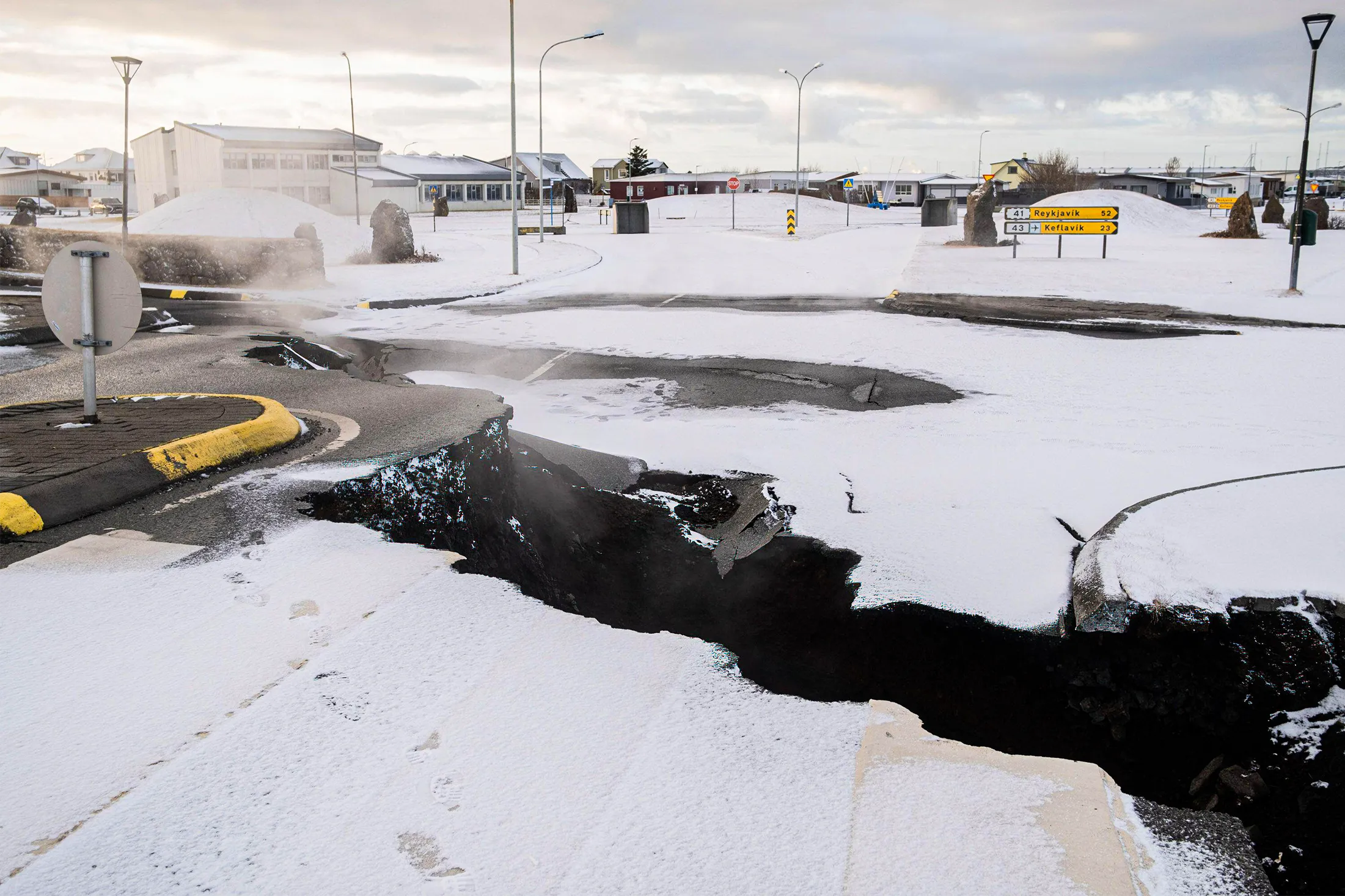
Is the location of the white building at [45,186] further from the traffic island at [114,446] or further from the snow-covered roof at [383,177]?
the traffic island at [114,446]

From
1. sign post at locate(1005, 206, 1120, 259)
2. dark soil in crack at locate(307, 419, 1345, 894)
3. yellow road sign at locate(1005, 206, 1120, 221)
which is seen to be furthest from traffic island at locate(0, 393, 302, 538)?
yellow road sign at locate(1005, 206, 1120, 221)

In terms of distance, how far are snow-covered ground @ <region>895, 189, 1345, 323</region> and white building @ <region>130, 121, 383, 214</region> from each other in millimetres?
50799

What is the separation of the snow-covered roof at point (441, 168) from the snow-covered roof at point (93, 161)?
166 ft

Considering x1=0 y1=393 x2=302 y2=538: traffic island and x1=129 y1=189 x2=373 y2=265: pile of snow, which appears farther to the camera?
x1=129 y1=189 x2=373 y2=265: pile of snow

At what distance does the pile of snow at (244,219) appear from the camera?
31.1 meters

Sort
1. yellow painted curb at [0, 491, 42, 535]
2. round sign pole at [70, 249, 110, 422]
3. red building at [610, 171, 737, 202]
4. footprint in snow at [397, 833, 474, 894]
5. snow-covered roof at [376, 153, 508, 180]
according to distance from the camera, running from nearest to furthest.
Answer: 1. footprint in snow at [397, 833, 474, 894]
2. yellow painted curb at [0, 491, 42, 535]
3. round sign pole at [70, 249, 110, 422]
4. snow-covered roof at [376, 153, 508, 180]
5. red building at [610, 171, 737, 202]

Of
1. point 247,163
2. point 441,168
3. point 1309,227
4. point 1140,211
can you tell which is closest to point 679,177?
point 441,168

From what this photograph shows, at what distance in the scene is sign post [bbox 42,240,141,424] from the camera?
5664 millimetres

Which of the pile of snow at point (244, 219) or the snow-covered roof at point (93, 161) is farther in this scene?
the snow-covered roof at point (93, 161)

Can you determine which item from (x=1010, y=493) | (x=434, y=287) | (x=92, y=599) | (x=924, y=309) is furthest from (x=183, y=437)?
(x=434, y=287)

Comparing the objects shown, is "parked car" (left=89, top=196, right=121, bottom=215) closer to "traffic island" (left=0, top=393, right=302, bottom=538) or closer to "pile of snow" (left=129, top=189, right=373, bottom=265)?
"pile of snow" (left=129, top=189, right=373, bottom=265)

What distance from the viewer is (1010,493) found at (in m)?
6.15

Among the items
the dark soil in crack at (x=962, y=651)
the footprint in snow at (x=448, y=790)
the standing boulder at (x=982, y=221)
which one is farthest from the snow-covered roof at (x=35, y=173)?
the footprint in snow at (x=448, y=790)

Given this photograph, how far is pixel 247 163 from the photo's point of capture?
6850cm
